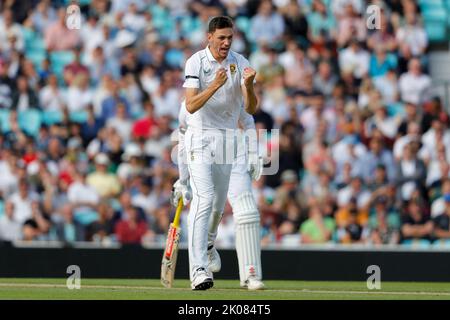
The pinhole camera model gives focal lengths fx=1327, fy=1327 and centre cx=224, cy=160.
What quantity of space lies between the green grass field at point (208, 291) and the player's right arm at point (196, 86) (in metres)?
1.56

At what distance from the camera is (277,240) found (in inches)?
656

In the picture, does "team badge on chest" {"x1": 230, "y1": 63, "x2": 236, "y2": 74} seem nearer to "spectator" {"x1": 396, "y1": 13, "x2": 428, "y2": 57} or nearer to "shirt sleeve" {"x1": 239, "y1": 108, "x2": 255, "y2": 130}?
"shirt sleeve" {"x1": 239, "y1": 108, "x2": 255, "y2": 130}

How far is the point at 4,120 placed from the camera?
63.3ft

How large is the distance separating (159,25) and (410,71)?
3.98 m

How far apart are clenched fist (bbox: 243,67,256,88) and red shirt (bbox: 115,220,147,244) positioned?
242 inches

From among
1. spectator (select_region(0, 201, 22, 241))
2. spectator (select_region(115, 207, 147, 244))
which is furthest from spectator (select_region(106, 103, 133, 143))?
spectator (select_region(0, 201, 22, 241))

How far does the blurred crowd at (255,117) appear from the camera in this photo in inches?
673

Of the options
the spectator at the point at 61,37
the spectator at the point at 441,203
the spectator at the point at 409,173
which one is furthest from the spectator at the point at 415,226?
the spectator at the point at 61,37

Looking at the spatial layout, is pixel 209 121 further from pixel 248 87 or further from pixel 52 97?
pixel 52 97

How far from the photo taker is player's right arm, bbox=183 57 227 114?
10906 millimetres

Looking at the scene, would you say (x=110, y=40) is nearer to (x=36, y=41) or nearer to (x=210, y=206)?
(x=36, y=41)

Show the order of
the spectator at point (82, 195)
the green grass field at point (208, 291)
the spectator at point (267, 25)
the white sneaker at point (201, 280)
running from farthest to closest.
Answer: the spectator at point (267, 25), the spectator at point (82, 195), the white sneaker at point (201, 280), the green grass field at point (208, 291)

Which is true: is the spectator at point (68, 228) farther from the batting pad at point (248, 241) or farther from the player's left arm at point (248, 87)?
the player's left arm at point (248, 87)

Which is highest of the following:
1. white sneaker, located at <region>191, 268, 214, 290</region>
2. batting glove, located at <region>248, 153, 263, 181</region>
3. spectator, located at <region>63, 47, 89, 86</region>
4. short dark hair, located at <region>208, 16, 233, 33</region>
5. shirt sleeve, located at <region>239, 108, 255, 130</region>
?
spectator, located at <region>63, 47, 89, 86</region>
